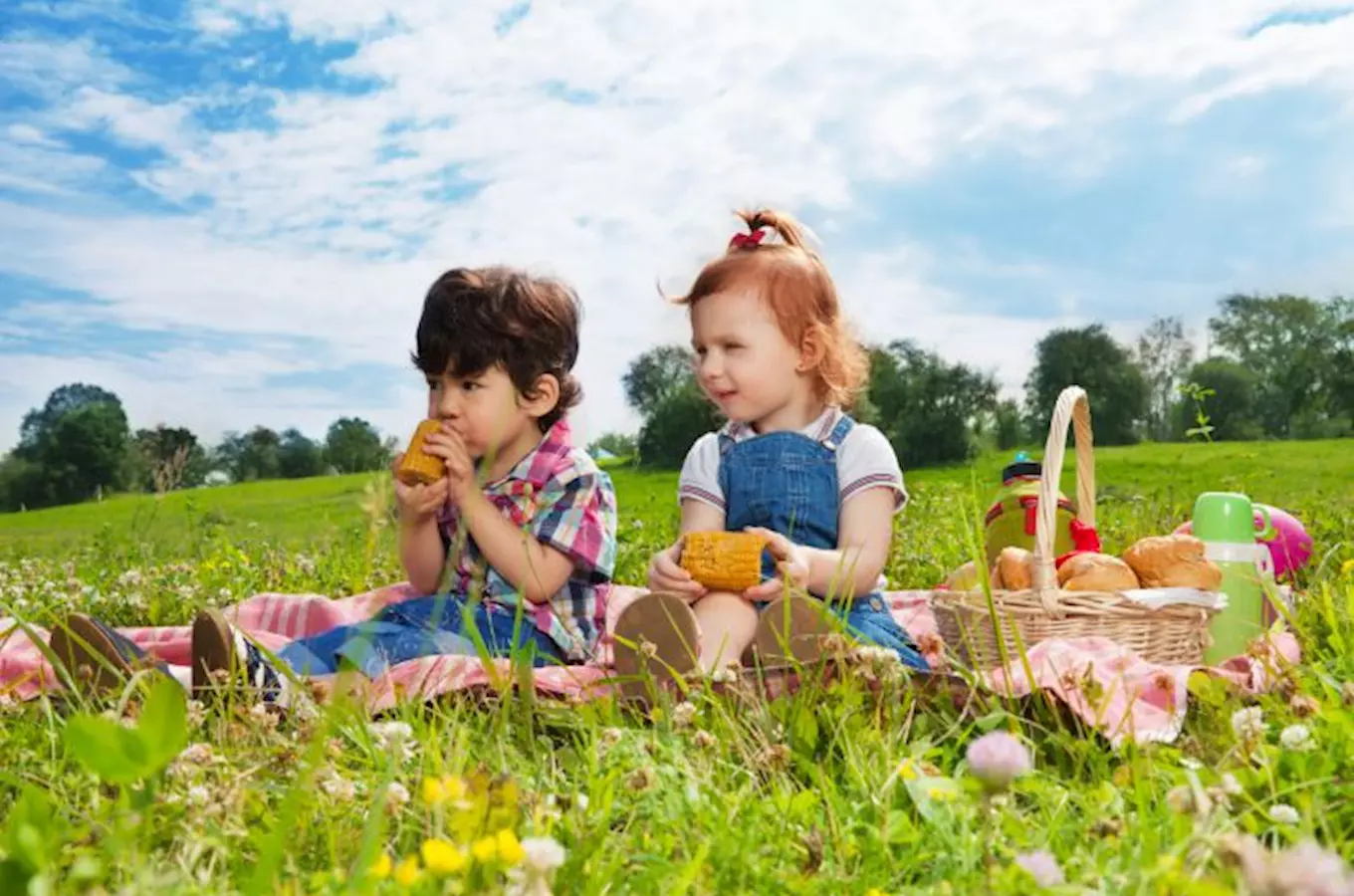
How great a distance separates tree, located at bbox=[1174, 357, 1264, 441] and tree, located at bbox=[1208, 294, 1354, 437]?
0.27 m

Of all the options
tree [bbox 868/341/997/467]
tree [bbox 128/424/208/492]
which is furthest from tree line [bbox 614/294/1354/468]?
tree [bbox 128/424/208/492]

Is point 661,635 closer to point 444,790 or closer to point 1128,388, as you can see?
point 444,790

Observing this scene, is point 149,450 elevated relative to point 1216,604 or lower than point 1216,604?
elevated

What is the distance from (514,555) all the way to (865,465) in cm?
105

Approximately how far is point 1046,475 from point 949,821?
1.63 metres

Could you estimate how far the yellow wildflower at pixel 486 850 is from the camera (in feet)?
4.96

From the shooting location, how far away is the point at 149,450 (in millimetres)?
5449

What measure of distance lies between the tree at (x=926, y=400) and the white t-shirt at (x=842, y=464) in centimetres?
1691

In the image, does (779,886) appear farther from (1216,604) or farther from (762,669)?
(1216,604)

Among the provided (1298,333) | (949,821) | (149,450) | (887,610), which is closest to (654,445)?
(149,450)

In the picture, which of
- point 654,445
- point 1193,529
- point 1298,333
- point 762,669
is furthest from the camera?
point 1298,333

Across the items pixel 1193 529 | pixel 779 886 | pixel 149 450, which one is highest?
pixel 149 450

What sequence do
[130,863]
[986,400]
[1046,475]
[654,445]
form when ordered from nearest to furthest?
[130,863] → [1046,475] → [654,445] → [986,400]

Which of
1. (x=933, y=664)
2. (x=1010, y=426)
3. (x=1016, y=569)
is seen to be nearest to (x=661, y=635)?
(x=933, y=664)
